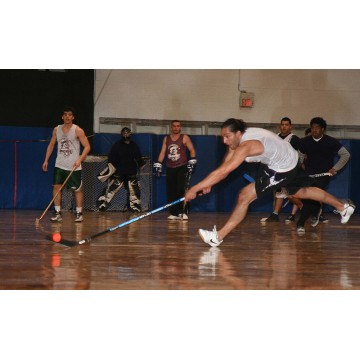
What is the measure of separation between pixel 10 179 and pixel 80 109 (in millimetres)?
1842

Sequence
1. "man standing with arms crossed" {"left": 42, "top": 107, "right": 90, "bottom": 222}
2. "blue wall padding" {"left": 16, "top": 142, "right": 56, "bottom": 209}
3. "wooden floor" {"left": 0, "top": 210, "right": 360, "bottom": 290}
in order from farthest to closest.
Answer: "blue wall padding" {"left": 16, "top": 142, "right": 56, "bottom": 209} < "man standing with arms crossed" {"left": 42, "top": 107, "right": 90, "bottom": 222} < "wooden floor" {"left": 0, "top": 210, "right": 360, "bottom": 290}

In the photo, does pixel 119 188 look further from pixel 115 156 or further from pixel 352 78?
pixel 352 78

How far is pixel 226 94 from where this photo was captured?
1316cm

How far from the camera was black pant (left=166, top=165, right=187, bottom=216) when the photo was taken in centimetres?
1036

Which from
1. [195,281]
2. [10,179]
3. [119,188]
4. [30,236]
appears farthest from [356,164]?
[195,281]

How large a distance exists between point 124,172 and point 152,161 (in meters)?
0.85

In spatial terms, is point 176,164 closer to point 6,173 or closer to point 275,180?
point 6,173

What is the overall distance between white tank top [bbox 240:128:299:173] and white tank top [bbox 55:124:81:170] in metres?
3.69

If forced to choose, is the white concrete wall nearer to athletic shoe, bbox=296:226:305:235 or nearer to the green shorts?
the green shorts

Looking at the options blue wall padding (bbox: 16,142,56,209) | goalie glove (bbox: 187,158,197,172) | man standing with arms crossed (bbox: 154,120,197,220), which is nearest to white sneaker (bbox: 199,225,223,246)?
goalie glove (bbox: 187,158,197,172)

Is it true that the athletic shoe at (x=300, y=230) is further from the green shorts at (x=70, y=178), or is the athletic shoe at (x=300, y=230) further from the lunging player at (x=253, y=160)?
the green shorts at (x=70, y=178)

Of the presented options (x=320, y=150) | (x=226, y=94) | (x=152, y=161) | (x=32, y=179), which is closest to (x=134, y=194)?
(x=152, y=161)

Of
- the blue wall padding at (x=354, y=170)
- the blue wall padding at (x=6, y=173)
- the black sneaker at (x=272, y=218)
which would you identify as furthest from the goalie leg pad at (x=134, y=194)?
the blue wall padding at (x=354, y=170)

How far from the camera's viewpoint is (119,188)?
1180 cm
